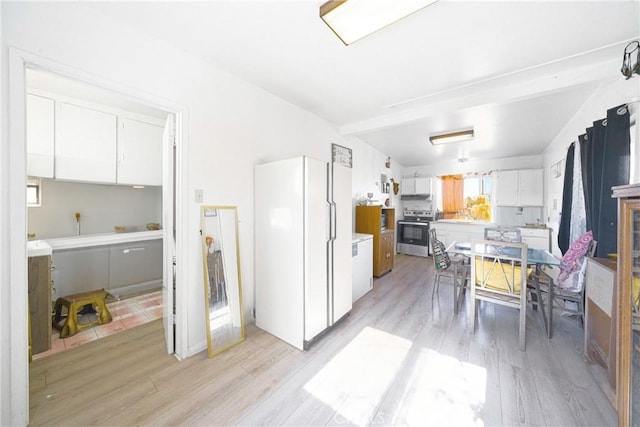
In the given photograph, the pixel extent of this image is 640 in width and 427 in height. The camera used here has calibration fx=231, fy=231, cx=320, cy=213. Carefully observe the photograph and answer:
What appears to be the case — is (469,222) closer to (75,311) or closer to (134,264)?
(134,264)

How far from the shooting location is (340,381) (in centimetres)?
172

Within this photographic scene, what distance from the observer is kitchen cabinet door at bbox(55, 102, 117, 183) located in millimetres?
2615

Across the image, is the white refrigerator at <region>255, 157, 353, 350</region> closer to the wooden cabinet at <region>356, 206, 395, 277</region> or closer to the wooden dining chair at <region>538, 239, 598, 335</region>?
the wooden cabinet at <region>356, 206, 395, 277</region>

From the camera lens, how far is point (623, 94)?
1954 mm

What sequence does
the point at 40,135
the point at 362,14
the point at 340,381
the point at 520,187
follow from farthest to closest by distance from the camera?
1. the point at 520,187
2. the point at 40,135
3. the point at 340,381
4. the point at 362,14

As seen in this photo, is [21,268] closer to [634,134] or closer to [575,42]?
[575,42]

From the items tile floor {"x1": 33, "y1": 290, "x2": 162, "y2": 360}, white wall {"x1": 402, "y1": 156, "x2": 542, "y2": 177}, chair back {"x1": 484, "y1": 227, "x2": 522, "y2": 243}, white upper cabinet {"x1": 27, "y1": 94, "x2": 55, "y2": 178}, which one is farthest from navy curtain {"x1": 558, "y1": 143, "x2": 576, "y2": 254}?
white upper cabinet {"x1": 27, "y1": 94, "x2": 55, "y2": 178}

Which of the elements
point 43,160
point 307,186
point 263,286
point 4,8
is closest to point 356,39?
point 307,186

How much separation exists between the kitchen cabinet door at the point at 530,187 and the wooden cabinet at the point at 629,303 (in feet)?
16.0

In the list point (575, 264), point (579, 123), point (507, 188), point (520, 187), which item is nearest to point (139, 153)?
point (575, 264)

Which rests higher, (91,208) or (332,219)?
(91,208)

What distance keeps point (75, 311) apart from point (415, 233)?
6273mm

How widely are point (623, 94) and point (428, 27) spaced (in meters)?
1.87

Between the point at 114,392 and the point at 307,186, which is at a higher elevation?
the point at 307,186
